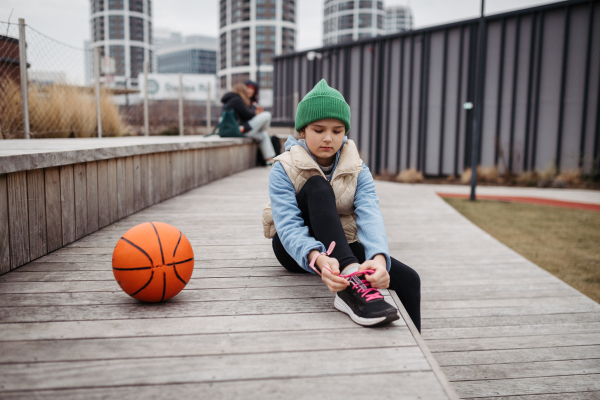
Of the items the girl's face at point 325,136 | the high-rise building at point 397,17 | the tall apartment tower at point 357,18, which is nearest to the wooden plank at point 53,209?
the girl's face at point 325,136

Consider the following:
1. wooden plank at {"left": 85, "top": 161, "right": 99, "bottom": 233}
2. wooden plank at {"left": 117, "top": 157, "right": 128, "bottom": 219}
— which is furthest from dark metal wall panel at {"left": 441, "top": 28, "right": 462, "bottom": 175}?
wooden plank at {"left": 85, "top": 161, "right": 99, "bottom": 233}

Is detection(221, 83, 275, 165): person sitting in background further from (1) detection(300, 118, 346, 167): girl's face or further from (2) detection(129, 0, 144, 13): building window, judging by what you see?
(2) detection(129, 0, 144, 13): building window

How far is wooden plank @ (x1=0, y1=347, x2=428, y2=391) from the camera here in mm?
1279

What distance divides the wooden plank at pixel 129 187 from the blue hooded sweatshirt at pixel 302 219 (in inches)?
75.3

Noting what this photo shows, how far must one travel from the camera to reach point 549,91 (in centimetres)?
1166

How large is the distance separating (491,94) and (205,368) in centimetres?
1295

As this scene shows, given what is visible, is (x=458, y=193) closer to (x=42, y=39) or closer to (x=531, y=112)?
(x=531, y=112)

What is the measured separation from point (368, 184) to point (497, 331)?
57.4 inches

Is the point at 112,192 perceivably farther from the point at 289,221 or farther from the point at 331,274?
the point at 331,274

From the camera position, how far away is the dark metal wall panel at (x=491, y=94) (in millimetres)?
12289

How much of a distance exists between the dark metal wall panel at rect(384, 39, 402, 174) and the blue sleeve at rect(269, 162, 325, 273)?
12.7m

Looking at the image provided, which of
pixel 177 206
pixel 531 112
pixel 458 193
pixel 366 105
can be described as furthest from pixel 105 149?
pixel 366 105

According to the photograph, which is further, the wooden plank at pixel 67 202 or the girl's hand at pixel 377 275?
the wooden plank at pixel 67 202

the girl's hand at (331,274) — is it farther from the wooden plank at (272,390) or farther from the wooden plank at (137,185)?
the wooden plank at (137,185)
